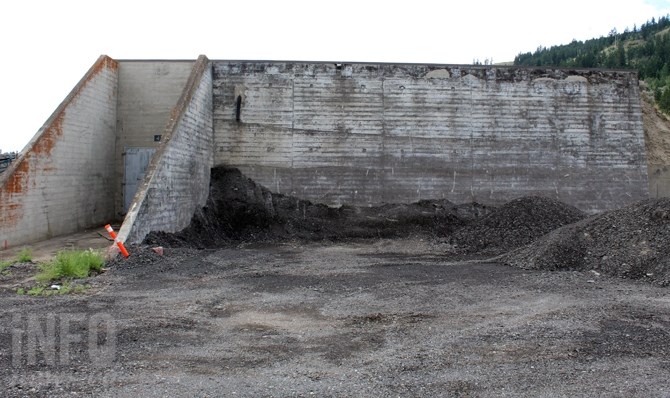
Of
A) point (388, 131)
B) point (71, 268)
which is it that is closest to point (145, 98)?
point (388, 131)

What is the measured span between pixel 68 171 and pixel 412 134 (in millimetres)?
10574

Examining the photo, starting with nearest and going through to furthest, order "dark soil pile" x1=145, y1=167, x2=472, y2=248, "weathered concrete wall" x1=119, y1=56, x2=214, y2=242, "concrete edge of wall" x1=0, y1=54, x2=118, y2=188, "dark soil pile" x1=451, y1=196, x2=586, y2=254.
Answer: "weathered concrete wall" x1=119, y1=56, x2=214, y2=242 → "concrete edge of wall" x1=0, y1=54, x2=118, y2=188 → "dark soil pile" x1=451, y1=196, x2=586, y2=254 → "dark soil pile" x1=145, y1=167, x2=472, y2=248

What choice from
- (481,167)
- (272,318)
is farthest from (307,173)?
(272,318)

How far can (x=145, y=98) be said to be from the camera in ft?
58.8

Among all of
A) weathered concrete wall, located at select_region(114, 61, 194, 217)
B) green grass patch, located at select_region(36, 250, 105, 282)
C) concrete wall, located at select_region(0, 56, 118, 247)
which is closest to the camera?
green grass patch, located at select_region(36, 250, 105, 282)

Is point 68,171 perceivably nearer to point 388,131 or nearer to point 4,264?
point 4,264

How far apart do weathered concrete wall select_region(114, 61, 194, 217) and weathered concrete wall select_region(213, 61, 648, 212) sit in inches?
64.1

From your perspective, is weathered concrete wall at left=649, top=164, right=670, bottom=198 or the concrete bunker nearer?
the concrete bunker

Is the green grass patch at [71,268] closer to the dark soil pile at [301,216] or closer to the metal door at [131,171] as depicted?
the dark soil pile at [301,216]

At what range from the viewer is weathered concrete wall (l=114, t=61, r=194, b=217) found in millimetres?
17859

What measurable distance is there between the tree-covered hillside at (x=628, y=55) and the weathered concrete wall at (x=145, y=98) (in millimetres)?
43032

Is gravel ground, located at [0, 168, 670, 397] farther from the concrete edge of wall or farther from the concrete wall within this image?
the concrete edge of wall

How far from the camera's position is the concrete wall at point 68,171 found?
41.2 ft

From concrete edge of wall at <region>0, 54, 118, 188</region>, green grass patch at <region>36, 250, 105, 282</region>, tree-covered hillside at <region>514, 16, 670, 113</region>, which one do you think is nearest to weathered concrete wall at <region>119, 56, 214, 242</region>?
green grass patch at <region>36, 250, 105, 282</region>
